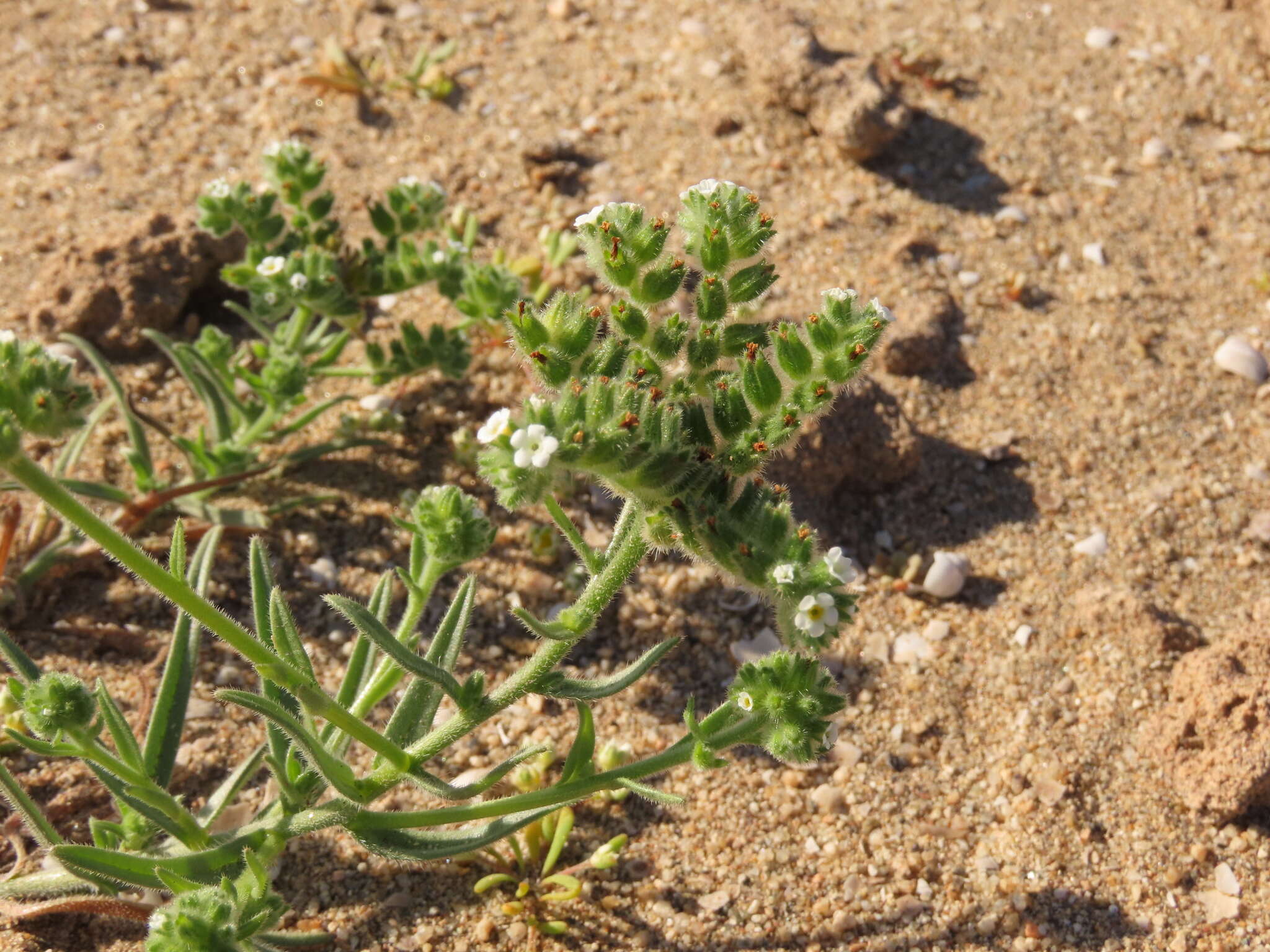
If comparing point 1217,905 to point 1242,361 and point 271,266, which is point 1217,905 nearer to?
point 1242,361

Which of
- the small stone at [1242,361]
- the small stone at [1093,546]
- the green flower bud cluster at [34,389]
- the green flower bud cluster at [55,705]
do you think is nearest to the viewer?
the green flower bud cluster at [34,389]

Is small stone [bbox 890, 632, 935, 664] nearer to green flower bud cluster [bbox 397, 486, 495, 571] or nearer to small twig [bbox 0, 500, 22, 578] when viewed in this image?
green flower bud cluster [bbox 397, 486, 495, 571]

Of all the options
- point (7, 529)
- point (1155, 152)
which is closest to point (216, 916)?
point (7, 529)

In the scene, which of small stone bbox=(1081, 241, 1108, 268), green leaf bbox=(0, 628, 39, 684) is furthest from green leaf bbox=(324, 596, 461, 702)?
small stone bbox=(1081, 241, 1108, 268)

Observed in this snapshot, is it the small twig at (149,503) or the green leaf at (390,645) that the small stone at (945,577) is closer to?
the green leaf at (390,645)

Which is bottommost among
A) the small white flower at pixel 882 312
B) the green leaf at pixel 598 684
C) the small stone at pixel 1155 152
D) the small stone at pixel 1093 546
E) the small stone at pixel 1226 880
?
the small stone at pixel 1226 880


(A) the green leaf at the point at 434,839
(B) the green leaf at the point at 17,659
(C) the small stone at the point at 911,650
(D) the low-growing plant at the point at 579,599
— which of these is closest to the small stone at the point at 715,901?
(D) the low-growing plant at the point at 579,599
